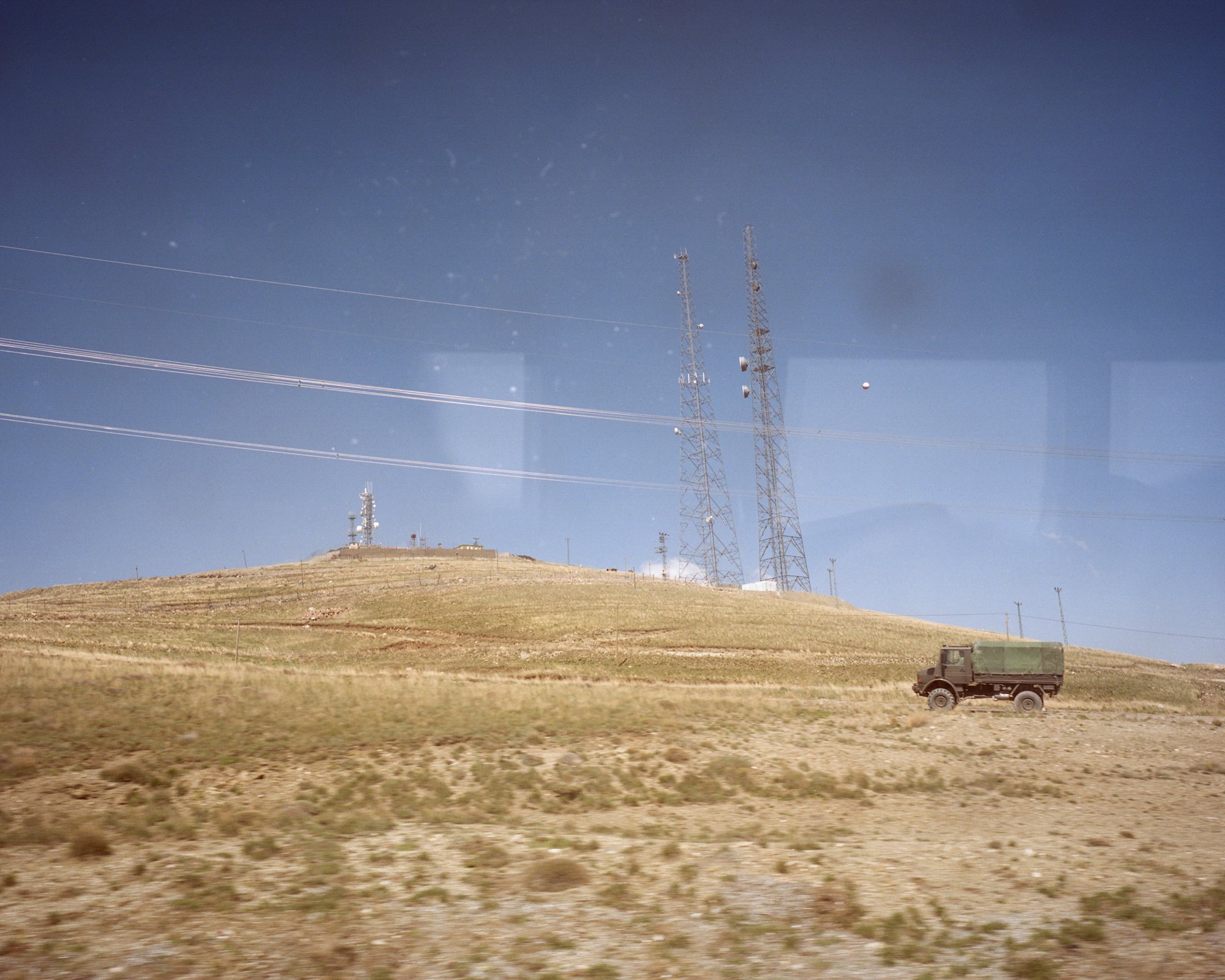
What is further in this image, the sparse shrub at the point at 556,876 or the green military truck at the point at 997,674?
the green military truck at the point at 997,674

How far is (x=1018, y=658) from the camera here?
36.1 meters

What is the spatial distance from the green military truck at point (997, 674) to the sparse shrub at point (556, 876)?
27295 millimetres

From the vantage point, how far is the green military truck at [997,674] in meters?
35.8

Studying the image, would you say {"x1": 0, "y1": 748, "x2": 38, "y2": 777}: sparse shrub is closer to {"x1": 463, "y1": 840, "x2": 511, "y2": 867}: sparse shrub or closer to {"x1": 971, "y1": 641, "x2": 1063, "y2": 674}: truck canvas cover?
{"x1": 463, "y1": 840, "x2": 511, "y2": 867}: sparse shrub

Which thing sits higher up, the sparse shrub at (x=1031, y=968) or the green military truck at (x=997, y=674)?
the green military truck at (x=997, y=674)

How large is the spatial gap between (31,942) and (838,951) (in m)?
9.74

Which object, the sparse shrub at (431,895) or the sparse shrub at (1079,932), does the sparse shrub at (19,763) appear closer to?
the sparse shrub at (431,895)

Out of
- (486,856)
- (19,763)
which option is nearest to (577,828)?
(486,856)

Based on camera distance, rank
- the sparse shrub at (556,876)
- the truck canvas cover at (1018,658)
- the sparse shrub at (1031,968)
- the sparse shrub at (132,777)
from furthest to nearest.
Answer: the truck canvas cover at (1018,658)
the sparse shrub at (132,777)
the sparse shrub at (556,876)
the sparse shrub at (1031,968)

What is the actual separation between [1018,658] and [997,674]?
116 cm

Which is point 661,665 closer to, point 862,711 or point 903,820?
point 862,711

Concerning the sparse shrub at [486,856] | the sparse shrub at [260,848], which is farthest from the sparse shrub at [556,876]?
the sparse shrub at [260,848]

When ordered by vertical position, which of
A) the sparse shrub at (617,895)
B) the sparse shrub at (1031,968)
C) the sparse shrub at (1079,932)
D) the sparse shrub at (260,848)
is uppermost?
the sparse shrub at (260,848)

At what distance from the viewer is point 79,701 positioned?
25344 millimetres
